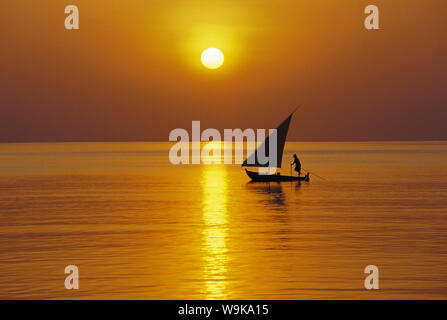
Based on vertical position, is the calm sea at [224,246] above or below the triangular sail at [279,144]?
below

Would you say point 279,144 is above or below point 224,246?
above

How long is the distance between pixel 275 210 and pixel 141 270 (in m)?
20.3

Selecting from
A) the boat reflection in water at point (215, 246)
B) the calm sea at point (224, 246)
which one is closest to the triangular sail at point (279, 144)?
the calm sea at point (224, 246)

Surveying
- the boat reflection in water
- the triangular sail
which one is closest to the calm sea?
the boat reflection in water

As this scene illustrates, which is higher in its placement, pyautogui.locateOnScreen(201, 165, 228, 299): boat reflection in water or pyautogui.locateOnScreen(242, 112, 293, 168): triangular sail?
pyautogui.locateOnScreen(242, 112, 293, 168): triangular sail

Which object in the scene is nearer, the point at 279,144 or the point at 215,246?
the point at 215,246

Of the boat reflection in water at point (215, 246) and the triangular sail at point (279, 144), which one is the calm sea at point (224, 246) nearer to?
the boat reflection in water at point (215, 246)

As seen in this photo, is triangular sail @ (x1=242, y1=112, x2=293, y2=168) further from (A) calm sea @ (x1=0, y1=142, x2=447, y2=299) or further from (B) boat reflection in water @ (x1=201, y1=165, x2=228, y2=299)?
(B) boat reflection in water @ (x1=201, y1=165, x2=228, y2=299)

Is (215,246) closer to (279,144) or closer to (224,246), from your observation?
(224,246)

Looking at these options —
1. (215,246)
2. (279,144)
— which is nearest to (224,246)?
(215,246)

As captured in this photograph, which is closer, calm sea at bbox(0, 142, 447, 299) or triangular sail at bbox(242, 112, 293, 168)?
calm sea at bbox(0, 142, 447, 299)

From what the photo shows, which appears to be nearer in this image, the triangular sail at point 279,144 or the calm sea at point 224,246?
the calm sea at point 224,246
